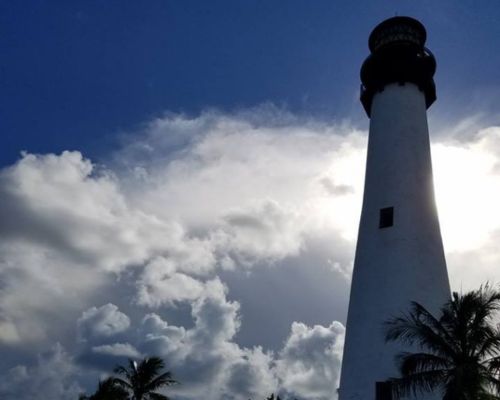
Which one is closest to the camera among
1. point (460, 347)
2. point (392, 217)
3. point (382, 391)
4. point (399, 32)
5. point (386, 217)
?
point (460, 347)

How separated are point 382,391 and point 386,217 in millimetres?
8802

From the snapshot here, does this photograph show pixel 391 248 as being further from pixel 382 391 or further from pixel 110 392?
pixel 110 392

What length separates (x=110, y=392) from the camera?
36.6m

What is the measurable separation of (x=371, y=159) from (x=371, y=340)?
1066 cm

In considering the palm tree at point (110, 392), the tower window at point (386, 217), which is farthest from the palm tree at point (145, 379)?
the tower window at point (386, 217)

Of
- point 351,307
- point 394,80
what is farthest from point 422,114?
point 351,307

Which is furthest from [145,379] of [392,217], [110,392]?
[392,217]

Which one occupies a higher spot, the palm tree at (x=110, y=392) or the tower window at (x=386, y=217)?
the tower window at (x=386, y=217)

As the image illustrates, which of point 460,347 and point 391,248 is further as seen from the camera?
point 391,248

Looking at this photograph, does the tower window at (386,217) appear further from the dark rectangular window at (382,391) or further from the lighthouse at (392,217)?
the dark rectangular window at (382,391)

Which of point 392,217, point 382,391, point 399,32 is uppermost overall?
point 399,32

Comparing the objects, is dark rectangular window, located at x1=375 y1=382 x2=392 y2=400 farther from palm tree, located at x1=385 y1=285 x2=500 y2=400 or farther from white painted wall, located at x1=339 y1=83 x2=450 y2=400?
palm tree, located at x1=385 y1=285 x2=500 y2=400

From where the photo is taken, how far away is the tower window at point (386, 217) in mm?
26438

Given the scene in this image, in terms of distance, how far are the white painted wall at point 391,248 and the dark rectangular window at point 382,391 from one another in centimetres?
20
